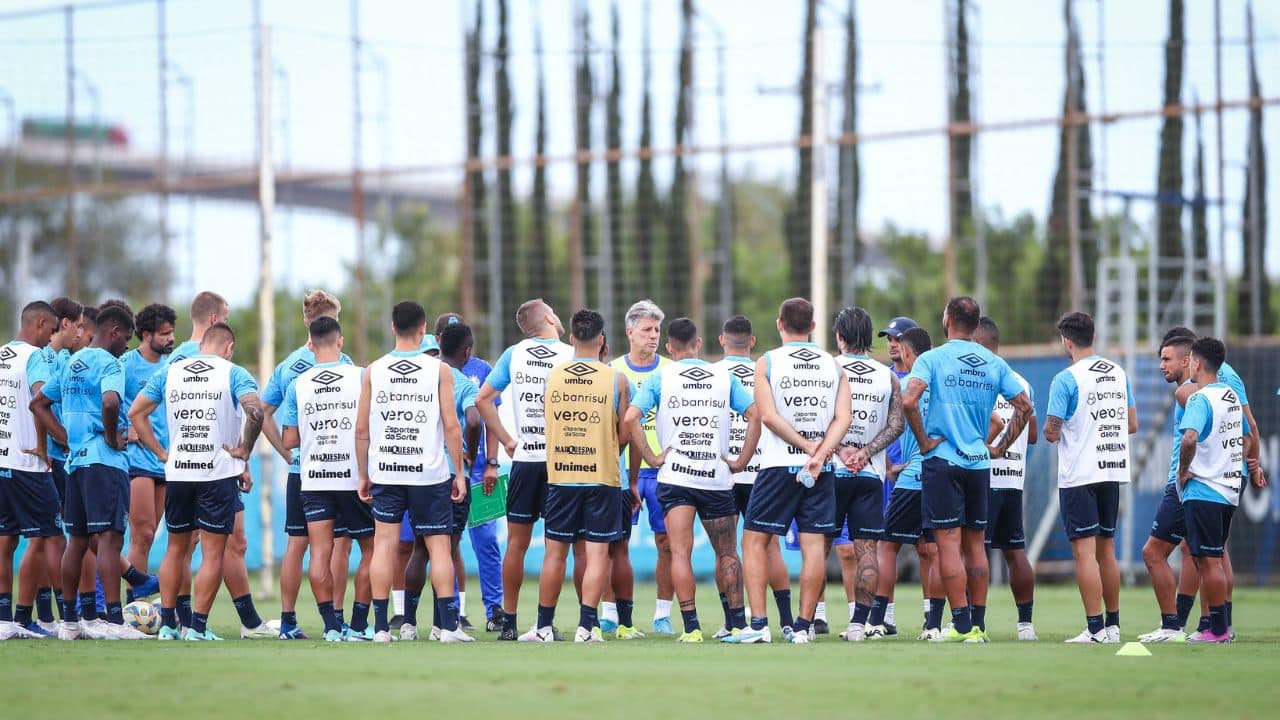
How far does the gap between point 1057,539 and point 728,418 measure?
1126cm

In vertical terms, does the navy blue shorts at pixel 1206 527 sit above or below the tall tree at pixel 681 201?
below

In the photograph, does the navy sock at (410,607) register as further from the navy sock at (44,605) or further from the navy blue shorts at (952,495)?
the navy blue shorts at (952,495)

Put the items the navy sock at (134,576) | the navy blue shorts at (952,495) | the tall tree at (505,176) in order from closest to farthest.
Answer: the navy blue shorts at (952,495) < the navy sock at (134,576) < the tall tree at (505,176)

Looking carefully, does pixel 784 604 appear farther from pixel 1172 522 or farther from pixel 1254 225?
pixel 1254 225

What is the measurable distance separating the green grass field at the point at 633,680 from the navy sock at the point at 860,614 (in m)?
0.51

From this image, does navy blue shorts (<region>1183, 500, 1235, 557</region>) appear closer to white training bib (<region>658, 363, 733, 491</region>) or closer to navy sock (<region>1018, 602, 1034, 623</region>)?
navy sock (<region>1018, 602, 1034, 623</region>)

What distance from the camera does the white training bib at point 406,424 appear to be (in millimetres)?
10938

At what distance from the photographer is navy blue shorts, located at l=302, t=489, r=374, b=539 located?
11258mm

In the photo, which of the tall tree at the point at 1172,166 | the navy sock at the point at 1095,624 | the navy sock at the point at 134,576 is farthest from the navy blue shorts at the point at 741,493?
the tall tree at the point at 1172,166

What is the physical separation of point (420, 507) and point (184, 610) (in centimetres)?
215

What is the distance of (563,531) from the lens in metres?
11.1

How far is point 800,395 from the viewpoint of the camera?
11008 millimetres

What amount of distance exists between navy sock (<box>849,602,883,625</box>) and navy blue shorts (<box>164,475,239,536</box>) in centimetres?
421

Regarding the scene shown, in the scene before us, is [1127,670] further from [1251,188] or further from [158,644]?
[1251,188]
